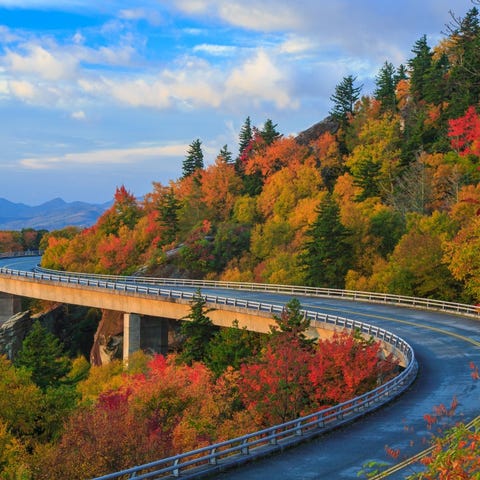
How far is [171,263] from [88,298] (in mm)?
19623

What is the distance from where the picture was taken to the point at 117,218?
115500mm

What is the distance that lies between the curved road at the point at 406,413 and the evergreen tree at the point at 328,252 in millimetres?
19377

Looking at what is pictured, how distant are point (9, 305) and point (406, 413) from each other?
8083cm

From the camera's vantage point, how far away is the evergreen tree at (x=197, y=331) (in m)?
57.8

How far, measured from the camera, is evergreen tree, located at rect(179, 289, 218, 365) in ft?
190

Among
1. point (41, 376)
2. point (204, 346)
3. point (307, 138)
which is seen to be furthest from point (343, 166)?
point (41, 376)

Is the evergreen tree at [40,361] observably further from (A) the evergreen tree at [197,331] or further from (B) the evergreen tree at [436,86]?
(B) the evergreen tree at [436,86]

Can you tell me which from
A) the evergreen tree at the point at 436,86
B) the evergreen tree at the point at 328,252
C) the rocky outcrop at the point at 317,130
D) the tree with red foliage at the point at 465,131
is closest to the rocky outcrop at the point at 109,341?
the evergreen tree at the point at 328,252

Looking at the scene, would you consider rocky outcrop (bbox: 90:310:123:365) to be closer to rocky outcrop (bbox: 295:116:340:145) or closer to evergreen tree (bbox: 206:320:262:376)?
evergreen tree (bbox: 206:320:262:376)

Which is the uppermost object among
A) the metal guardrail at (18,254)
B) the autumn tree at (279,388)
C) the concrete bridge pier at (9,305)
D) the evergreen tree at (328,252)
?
the evergreen tree at (328,252)

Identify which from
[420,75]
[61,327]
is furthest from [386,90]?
[61,327]

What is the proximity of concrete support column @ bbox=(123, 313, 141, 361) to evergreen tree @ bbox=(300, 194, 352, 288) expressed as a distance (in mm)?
18823

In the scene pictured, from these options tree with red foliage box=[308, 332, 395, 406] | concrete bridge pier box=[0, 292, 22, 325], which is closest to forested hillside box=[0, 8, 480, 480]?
tree with red foliage box=[308, 332, 395, 406]

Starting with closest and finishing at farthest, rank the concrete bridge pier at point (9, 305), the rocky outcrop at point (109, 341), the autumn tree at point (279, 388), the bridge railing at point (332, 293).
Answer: the autumn tree at point (279, 388) → the bridge railing at point (332, 293) → the rocky outcrop at point (109, 341) → the concrete bridge pier at point (9, 305)
